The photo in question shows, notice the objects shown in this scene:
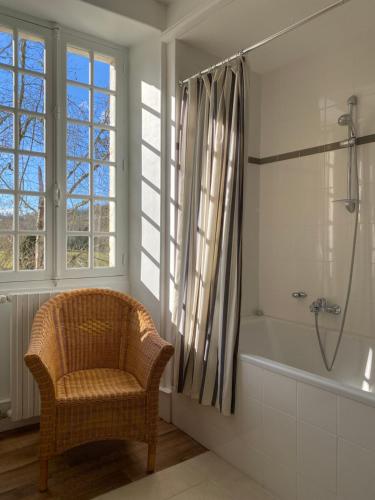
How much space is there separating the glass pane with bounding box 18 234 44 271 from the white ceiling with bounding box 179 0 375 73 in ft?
5.16

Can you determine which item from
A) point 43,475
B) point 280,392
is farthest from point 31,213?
point 280,392

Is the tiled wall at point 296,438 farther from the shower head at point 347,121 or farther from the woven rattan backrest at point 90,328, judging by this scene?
the shower head at point 347,121

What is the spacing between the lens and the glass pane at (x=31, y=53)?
7.88 feet

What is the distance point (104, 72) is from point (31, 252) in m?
1.34

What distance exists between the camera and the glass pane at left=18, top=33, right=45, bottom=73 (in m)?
2.40

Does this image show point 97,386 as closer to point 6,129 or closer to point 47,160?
point 47,160

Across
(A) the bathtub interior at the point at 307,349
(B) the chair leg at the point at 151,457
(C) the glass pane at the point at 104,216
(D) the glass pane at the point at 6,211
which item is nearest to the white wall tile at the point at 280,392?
(A) the bathtub interior at the point at 307,349

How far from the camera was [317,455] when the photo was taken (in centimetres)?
161

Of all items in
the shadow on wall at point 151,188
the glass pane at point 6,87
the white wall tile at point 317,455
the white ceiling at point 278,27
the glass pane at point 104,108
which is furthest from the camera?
the glass pane at point 104,108

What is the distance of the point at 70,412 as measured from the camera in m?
1.81

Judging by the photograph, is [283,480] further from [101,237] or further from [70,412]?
[101,237]

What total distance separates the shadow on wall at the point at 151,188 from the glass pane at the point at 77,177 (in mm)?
376

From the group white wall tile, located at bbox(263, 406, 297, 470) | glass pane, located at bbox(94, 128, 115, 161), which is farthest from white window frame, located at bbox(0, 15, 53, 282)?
white wall tile, located at bbox(263, 406, 297, 470)

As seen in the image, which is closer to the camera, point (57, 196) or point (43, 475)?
point (43, 475)
